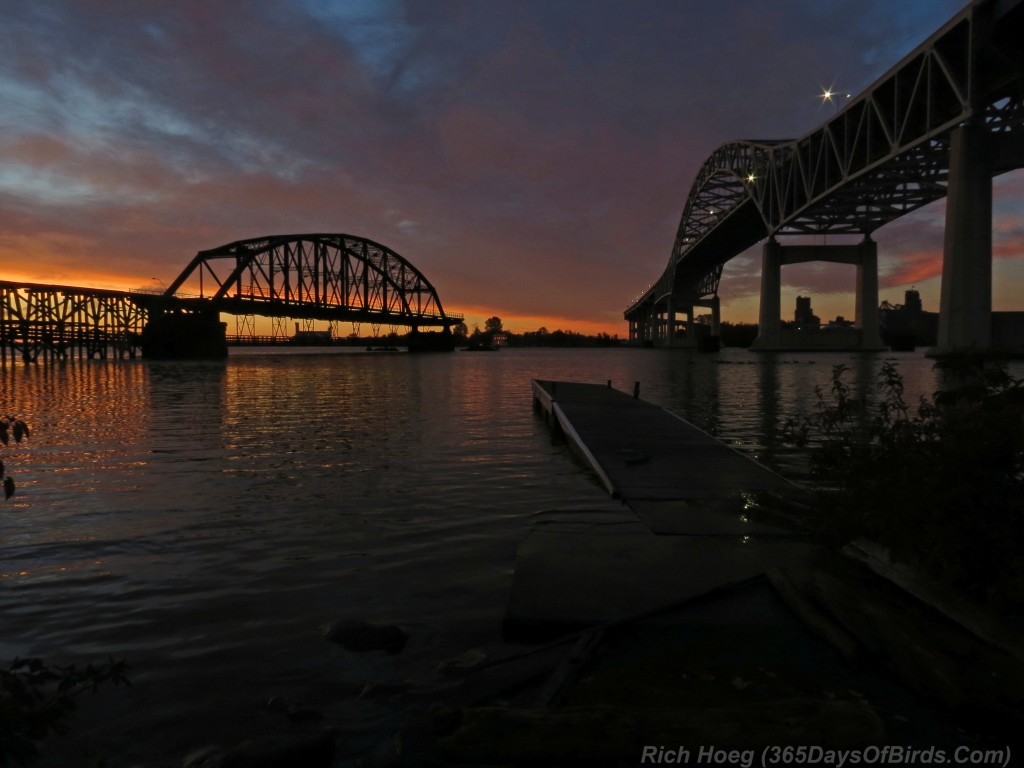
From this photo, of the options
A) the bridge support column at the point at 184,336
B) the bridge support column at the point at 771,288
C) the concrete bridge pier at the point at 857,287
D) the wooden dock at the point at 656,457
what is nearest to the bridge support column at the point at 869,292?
the concrete bridge pier at the point at 857,287

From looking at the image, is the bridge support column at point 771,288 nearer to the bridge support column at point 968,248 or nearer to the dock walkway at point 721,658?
the bridge support column at point 968,248

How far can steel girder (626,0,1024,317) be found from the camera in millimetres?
54750

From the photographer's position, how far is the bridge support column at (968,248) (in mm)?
51906

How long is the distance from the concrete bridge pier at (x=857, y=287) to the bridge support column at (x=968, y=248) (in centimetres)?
5826

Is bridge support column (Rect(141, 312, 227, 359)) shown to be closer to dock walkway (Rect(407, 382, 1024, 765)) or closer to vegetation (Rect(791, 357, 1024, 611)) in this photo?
dock walkway (Rect(407, 382, 1024, 765))

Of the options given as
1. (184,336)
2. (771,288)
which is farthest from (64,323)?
(771,288)

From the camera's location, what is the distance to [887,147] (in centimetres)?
8394

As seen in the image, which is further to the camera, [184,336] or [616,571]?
[184,336]

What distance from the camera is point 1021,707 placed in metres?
4.08

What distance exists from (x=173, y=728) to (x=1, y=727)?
5.09 feet

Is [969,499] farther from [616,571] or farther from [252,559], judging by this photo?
[252,559]

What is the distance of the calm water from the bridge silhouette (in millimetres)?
6356

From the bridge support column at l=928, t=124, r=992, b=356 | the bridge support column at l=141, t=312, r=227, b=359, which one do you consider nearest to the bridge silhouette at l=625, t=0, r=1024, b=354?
the bridge support column at l=928, t=124, r=992, b=356

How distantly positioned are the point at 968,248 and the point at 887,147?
39.0 m
